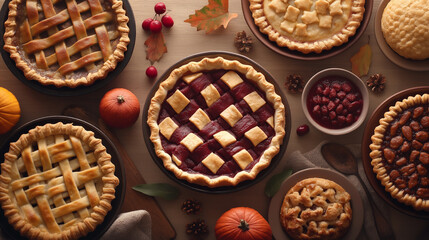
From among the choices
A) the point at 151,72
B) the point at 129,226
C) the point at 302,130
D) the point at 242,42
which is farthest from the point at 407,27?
the point at 129,226

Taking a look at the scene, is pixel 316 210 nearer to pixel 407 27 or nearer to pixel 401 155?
pixel 401 155

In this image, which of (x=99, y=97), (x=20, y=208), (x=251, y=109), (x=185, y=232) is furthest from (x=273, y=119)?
(x=20, y=208)

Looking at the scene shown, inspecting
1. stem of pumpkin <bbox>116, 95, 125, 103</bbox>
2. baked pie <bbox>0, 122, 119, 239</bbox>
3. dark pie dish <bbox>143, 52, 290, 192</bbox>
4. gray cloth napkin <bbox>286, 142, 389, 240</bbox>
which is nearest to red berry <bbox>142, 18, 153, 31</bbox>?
dark pie dish <bbox>143, 52, 290, 192</bbox>

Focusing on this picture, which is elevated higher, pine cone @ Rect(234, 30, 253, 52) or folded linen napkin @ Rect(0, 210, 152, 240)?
pine cone @ Rect(234, 30, 253, 52)

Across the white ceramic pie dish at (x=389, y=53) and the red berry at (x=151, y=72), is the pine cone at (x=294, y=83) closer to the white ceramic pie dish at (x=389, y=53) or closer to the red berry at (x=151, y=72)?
the white ceramic pie dish at (x=389, y=53)

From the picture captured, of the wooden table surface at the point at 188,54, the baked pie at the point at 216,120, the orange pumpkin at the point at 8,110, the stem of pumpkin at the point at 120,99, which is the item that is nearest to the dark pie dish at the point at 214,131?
the baked pie at the point at 216,120

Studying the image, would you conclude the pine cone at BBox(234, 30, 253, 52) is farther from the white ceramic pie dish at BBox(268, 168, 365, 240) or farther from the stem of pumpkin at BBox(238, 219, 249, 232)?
the stem of pumpkin at BBox(238, 219, 249, 232)

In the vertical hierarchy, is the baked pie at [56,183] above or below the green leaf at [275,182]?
above
